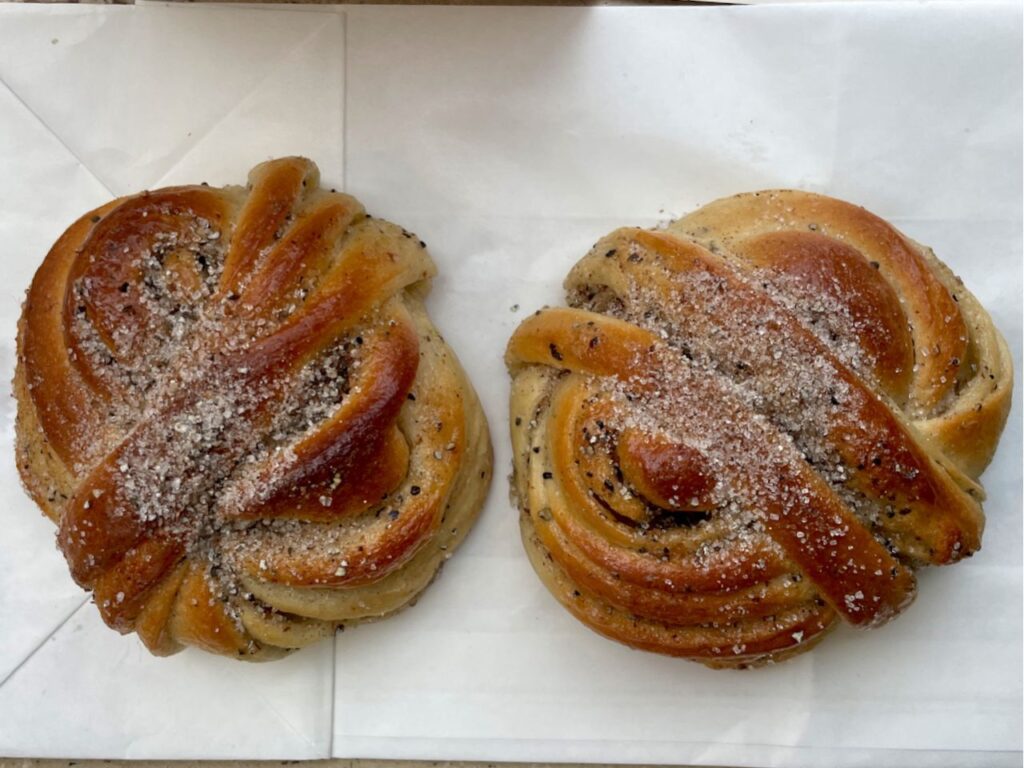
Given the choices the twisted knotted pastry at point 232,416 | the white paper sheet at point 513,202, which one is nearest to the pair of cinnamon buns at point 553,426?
the twisted knotted pastry at point 232,416

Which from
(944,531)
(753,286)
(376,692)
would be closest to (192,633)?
(376,692)

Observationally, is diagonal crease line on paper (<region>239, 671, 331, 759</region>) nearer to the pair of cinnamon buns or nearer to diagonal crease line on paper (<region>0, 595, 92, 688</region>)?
the pair of cinnamon buns

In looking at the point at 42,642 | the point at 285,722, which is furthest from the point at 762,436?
the point at 42,642

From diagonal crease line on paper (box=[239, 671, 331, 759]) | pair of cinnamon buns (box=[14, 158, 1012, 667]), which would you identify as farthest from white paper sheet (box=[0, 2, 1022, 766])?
pair of cinnamon buns (box=[14, 158, 1012, 667])

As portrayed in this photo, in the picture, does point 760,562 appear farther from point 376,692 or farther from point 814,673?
point 376,692

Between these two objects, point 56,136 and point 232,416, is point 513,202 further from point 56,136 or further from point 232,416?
point 56,136

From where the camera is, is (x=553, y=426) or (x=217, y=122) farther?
(x=217, y=122)

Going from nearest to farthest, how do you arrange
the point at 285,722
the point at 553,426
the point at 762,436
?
the point at 762,436, the point at 553,426, the point at 285,722

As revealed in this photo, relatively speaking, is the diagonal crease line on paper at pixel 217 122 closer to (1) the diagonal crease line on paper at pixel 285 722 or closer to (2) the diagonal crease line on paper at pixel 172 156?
(2) the diagonal crease line on paper at pixel 172 156
